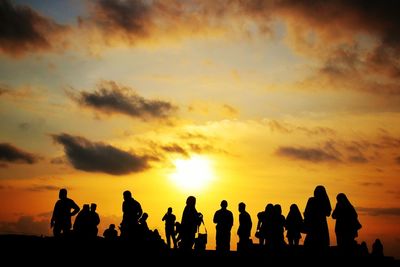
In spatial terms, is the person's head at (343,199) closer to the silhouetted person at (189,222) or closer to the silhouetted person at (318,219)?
the silhouetted person at (318,219)

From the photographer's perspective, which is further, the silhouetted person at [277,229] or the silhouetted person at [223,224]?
the silhouetted person at [277,229]

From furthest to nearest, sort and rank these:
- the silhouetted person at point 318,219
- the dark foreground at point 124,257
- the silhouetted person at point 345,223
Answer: the silhouetted person at point 318,219
the silhouetted person at point 345,223
the dark foreground at point 124,257

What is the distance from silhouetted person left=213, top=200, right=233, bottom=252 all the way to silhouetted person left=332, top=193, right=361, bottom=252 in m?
4.60

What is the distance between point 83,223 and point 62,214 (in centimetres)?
93

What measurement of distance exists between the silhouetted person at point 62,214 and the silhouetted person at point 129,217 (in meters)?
2.37

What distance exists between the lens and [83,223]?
61.2 ft

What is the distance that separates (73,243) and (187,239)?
4.33 metres

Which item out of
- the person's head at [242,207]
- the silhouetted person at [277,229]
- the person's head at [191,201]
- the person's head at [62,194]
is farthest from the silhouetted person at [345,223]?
the person's head at [62,194]

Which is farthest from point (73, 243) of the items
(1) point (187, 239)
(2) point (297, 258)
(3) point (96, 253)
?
(2) point (297, 258)

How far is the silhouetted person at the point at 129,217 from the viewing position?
1772 centimetres

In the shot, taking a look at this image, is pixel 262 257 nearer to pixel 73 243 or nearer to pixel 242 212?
pixel 242 212

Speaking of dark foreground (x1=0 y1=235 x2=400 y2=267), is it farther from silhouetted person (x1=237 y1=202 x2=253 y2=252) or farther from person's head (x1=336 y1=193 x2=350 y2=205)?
silhouetted person (x1=237 y1=202 x2=253 y2=252)

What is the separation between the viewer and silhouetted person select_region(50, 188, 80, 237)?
726 inches

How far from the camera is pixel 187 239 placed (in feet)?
58.0
